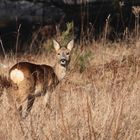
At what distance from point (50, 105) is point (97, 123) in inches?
38.2

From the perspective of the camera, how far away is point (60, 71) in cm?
852

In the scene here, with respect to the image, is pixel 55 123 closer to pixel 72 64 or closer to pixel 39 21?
pixel 72 64

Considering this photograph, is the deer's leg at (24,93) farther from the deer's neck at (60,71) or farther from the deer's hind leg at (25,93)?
the deer's neck at (60,71)

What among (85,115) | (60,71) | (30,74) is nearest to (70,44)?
(60,71)

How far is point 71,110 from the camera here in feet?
19.1

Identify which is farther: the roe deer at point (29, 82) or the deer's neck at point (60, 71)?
the deer's neck at point (60, 71)

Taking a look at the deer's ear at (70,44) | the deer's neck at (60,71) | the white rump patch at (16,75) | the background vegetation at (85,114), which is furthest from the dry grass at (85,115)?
the deer's ear at (70,44)

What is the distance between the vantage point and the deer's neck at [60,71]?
27.7 ft

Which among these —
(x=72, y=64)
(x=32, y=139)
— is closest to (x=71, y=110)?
(x=32, y=139)

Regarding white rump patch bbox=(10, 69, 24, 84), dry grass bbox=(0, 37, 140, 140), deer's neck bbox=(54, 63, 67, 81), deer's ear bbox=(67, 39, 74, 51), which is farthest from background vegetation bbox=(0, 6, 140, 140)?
deer's ear bbox=(67, 39, 74, 51)

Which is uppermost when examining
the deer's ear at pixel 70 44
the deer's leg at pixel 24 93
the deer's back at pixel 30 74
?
the deer's ear at pixel 70 44

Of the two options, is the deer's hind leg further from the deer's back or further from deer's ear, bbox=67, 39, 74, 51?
deer's ear, bbox=67, 39, 74, 51

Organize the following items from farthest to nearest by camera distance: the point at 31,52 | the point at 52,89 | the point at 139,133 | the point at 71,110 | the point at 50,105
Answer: the point at 31,52 → the point at 52,89 → the point at 50,105 → the point at 71,110 → the point at 139,133

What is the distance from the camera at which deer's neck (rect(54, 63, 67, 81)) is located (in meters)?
8.46
